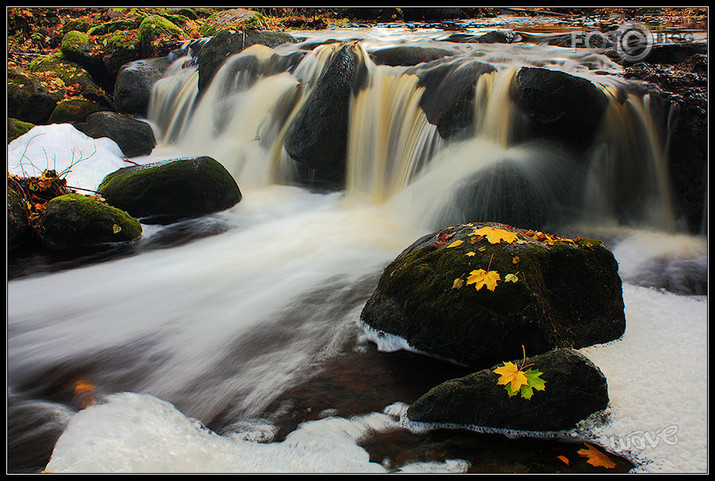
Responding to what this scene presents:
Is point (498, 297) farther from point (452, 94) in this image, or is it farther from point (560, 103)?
point (452, 94)

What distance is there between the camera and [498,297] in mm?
3211

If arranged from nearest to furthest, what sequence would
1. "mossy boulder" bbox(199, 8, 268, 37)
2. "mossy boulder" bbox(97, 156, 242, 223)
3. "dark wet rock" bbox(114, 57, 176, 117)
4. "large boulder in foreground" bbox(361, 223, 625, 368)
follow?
"large boulder in foreground" bbox(361, 223, 625, 368), "mossy boulder" bbox(97, 156, 242, 223), "dark wet rock" bbox(114, 57, 176, 117), "mossy boulder" bbox(199, 8, 268, 37)

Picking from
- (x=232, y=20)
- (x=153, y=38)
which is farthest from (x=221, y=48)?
(x=232, y=20)

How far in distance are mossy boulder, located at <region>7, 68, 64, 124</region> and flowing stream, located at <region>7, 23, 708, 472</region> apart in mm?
2860

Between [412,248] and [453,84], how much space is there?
408cm

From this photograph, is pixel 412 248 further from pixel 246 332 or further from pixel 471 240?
pixel 246 332

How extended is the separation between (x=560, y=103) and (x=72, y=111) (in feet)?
34.8

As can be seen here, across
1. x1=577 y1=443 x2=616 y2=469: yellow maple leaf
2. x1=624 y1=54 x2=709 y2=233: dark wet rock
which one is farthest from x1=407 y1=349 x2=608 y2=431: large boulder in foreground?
x1=624 y1=54 x2=709 y2=233: dark wet rock

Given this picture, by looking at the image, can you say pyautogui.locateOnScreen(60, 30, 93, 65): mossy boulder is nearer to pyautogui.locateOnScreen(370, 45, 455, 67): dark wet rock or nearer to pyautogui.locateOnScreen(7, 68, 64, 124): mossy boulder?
pyautogui.locateOnScreen(7, 68, 64, 124): mossy boulder

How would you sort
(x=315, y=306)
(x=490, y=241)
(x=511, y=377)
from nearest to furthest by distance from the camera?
(x=511, y=377)
(x=490, y=241)
(x=315, y=306)

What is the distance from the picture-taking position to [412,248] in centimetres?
429

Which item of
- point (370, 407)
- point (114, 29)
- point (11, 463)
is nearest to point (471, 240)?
point (370, 407)

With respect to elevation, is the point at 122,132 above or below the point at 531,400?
above

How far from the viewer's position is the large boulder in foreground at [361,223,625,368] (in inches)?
125
